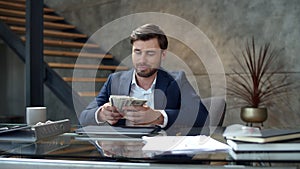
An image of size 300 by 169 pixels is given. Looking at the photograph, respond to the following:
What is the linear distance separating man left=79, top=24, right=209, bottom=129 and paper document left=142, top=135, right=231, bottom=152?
0.78 meters

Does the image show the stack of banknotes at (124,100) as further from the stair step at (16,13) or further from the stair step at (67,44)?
the stair step at (16,13)

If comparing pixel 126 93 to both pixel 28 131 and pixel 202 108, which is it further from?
pixel 28 131

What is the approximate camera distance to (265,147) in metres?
0.84

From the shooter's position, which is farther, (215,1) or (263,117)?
(215,1)

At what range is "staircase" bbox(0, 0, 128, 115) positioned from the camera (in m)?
4.29

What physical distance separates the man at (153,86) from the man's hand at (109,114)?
0.64 ft

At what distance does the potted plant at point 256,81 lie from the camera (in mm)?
3428

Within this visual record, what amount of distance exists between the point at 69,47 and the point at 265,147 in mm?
4190

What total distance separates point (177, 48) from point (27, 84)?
1.96m

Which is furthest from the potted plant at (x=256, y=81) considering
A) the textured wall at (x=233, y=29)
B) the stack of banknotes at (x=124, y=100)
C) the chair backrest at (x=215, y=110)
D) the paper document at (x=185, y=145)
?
the paper document at (x=185, y=145)

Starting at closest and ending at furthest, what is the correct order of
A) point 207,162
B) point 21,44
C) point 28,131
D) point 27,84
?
point 207,162 → point 28,131 → point 27,84 → point 21,44

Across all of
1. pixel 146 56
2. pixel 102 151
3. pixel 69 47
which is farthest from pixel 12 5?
pixel 102 151

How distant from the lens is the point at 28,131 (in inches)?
47.9

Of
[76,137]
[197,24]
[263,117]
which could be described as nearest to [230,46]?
[197,24]
